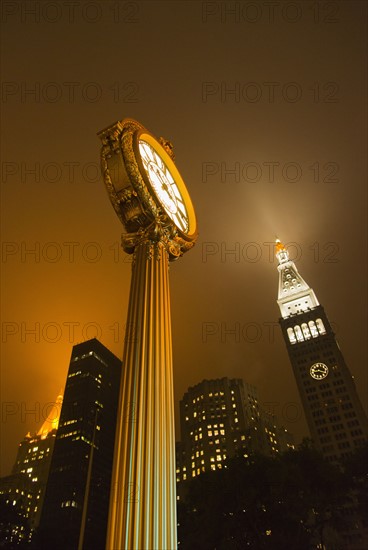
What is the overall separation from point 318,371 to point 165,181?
244 ft

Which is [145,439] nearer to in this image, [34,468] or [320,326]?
[320,326]

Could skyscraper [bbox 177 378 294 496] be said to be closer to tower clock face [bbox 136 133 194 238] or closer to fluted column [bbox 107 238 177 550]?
tower clock face [bbox 136 133 194 238]

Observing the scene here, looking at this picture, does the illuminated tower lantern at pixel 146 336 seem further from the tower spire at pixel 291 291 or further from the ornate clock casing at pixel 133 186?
the tower spire at pixel 291 291

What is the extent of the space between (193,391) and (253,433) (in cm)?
1911

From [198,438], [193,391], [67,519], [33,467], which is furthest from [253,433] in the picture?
[33,467]

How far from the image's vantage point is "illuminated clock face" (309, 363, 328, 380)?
255ft

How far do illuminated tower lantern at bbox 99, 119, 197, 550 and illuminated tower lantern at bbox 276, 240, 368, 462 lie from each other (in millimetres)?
64273

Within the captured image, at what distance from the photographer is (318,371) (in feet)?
258

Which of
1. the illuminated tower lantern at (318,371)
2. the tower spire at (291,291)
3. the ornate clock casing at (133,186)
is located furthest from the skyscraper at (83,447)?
the ornate clock casing at (133,186)

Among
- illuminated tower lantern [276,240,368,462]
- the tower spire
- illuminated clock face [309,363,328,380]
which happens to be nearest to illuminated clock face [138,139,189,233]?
illuminated tower lantern [276,240,368,462]

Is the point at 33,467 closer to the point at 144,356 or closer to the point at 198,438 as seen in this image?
the point at 198,438

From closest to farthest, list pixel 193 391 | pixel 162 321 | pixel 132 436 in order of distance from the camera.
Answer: pixel 132 436
pixel 162 321
pixel 193 391

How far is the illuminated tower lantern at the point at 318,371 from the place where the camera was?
69.1 metres

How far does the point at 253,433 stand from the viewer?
251 ft
